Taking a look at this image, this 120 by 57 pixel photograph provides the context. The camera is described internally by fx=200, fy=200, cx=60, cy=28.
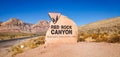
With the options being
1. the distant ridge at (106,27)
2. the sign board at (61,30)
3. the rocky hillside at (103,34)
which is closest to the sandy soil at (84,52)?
the sign board at (61,30)

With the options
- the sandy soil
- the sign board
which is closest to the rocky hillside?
the sign board

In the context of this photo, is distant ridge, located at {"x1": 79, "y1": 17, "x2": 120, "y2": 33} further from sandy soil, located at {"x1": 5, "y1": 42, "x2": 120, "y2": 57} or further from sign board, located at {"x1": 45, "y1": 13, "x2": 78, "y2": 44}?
sandy soil, located at {"x1": 5, "y1": 42, "x2": 120, "y2": 57}

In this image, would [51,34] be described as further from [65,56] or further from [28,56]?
[65,56]

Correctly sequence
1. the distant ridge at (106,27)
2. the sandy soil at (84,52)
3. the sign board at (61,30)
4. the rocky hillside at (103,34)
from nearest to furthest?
the sandy soil at (84,52)
the sign board at (61,30)
the rocky hillside at (103,34)
the distant ridge at (106,27)

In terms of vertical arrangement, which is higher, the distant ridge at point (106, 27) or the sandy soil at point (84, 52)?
the distant ridge at point (106, 27)

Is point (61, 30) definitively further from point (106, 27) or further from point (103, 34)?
point (106, 27)

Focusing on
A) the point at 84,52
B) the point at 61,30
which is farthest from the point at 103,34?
the point at 84,52

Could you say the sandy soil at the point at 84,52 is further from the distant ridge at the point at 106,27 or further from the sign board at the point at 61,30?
the distant ridge at the point at 106,27

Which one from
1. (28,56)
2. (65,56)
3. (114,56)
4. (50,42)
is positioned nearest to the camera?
(114,56)

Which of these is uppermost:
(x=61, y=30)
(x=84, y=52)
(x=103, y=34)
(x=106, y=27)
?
(x=106, y=27)

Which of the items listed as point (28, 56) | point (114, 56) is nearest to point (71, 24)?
point (28, 56)

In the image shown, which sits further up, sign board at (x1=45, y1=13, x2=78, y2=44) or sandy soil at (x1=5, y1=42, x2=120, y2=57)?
sign board at (x1=45, y1=13, x2=78, y2=44)

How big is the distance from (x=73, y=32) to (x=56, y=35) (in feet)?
5.68

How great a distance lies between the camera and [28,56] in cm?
1465
